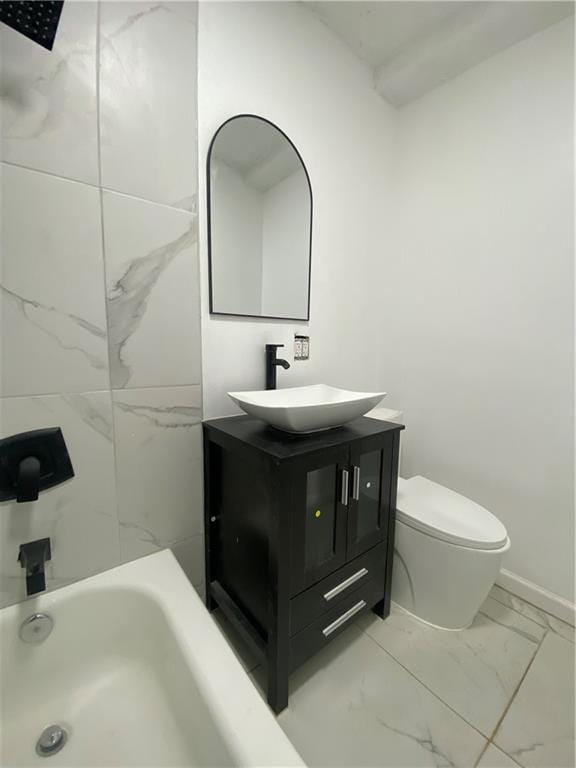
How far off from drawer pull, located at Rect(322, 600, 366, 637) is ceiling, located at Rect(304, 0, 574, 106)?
2.35 meters

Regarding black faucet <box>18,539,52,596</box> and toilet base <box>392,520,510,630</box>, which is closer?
black faucet <box>18,539,52,596</box>

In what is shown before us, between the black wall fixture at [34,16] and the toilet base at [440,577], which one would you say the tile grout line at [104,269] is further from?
the toilet base at [440,577]

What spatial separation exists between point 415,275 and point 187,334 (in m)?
1.33

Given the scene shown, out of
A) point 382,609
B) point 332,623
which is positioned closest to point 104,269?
point 332,623

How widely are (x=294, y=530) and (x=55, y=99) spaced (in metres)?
1.33

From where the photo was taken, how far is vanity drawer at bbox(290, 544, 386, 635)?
0.94m

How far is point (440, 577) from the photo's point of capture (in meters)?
1.18

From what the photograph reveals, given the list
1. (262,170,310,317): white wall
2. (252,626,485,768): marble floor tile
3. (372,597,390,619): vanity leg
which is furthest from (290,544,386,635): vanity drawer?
(262,170,310,317): white wall

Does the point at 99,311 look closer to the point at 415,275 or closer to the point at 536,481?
the point at 415,275

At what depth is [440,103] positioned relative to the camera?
1530 millimetres

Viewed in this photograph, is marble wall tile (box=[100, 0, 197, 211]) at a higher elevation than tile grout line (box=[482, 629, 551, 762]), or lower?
higher

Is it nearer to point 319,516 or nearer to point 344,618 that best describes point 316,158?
point 319,516

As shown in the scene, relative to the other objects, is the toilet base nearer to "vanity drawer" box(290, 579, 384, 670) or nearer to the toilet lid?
the toilet lid

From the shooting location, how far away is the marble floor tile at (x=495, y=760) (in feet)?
2.72
